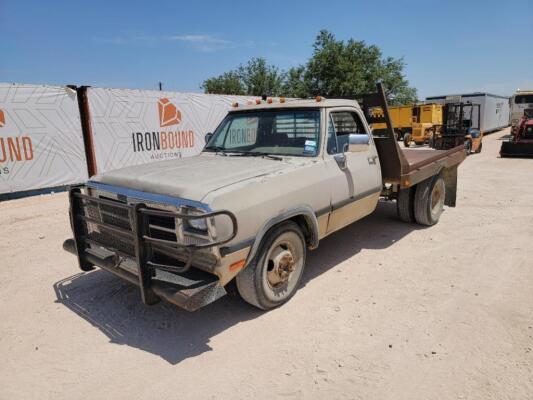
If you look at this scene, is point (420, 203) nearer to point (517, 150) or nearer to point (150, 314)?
point (150, 314)

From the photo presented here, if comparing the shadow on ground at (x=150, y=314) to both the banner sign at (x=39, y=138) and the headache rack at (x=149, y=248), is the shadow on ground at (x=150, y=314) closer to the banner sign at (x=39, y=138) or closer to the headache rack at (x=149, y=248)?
the headache rack at (x=149, y=248)

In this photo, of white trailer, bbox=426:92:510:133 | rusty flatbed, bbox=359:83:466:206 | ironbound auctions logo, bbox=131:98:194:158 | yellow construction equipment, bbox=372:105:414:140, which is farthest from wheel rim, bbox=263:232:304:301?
white trailer, bbox=426:92:510:133

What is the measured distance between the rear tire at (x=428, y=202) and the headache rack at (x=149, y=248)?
4240 mm

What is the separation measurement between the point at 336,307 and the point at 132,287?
228 cm

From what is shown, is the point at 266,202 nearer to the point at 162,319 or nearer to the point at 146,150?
the point at 162,319

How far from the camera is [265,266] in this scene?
11.5 feet

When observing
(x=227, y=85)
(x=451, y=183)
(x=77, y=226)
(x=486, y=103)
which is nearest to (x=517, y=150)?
(x=451, y=183)

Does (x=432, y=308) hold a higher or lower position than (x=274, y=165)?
lower

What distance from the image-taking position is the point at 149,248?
10.2ft

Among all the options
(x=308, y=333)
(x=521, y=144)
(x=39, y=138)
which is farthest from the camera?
(x=521, y=144)

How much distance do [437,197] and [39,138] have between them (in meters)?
9.53

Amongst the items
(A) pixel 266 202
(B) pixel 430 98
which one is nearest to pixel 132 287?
(A) pixel 266 202

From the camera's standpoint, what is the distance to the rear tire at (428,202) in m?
6.19

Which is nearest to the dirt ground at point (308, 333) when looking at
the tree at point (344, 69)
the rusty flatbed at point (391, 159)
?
the rusty flatbed at point (391, 159)
